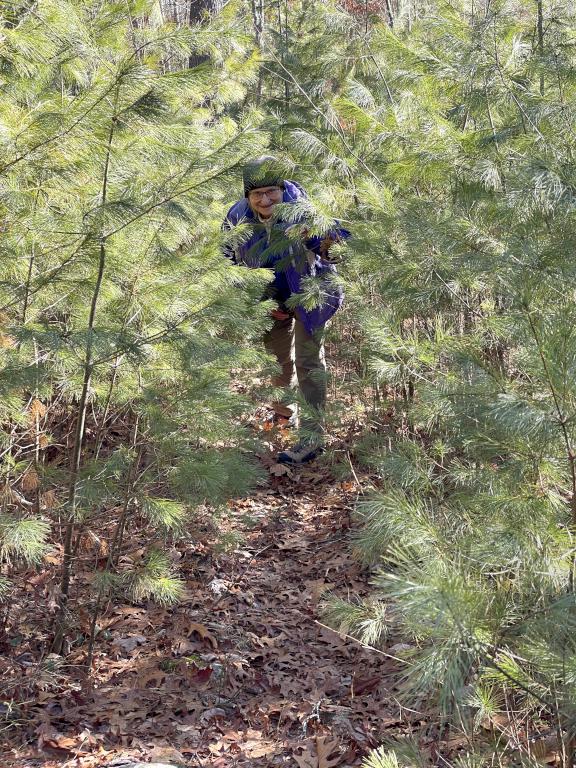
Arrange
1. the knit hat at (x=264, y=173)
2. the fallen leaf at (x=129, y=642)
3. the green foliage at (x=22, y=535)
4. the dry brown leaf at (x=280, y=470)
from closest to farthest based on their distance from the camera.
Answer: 1. the green foliage at (x=22, y=535)
2. the fallen leaf at (x=129, y=642)
3. the knit hat at (x=264, y=173)
4. the dry brown leaf at (x=280, y=470)

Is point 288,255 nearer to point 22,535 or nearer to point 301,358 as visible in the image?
point 301,358

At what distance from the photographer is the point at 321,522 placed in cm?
556

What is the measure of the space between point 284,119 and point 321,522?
13.0 ft

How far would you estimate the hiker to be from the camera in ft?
16.9

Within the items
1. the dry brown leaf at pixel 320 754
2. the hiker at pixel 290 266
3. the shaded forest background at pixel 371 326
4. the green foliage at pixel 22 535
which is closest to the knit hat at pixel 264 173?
the hiker at pixel 290 266

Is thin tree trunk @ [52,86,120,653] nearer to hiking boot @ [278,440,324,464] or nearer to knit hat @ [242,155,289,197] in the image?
knit hat @ [242,155,289,197]

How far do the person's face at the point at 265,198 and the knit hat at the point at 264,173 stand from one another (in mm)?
38

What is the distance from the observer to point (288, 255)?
5.48 meters

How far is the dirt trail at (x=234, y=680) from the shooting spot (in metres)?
3.41

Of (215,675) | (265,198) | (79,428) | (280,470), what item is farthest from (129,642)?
Answer: (265,198)

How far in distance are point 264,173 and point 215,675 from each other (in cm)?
352

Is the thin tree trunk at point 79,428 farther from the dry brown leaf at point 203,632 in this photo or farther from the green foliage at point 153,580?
the dry brown leaf at point 203,632

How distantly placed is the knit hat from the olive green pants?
1212 mm

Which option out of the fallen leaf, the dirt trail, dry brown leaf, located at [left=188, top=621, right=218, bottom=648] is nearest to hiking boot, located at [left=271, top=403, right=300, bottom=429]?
the dirt trail
